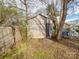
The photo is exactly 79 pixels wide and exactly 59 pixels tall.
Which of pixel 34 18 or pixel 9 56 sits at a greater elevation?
pixel 34 18

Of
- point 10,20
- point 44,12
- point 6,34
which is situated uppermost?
point 44,12

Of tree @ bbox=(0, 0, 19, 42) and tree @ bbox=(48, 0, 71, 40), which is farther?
tree @ bbox=(48, 0, 71, 40)

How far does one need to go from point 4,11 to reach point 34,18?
9.62 metres

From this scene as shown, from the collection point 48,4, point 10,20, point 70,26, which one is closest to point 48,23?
point 48,4

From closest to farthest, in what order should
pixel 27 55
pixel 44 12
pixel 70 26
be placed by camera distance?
1. pixel 27 55
2. pixel 44 12
3. pixel 70 26

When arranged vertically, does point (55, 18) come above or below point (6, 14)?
above

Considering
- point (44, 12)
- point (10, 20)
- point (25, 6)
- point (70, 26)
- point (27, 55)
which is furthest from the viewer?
point (70, 26)

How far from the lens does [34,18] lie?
63.5 feet

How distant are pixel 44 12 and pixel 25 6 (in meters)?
5.24

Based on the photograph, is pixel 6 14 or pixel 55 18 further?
pixel 55 18

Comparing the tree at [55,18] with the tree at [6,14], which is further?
the tree at [55,18]

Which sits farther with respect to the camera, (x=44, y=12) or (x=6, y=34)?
(x=44, y=12)

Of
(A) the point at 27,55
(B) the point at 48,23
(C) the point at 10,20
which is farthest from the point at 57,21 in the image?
(A) the point at 27,55

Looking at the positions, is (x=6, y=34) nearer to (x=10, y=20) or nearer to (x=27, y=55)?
(x=10, y=20)
